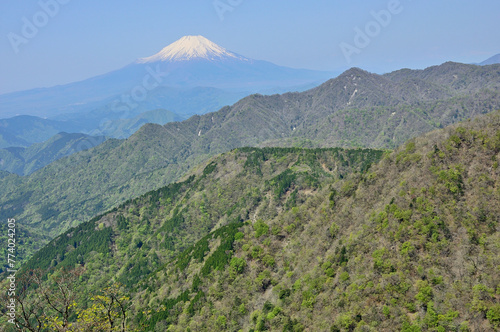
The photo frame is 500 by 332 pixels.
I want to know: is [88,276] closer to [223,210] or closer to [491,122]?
[223,210]

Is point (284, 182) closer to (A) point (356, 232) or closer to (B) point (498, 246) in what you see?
(A) point (356, 232)

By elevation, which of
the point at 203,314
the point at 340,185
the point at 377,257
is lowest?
the point at 203,314

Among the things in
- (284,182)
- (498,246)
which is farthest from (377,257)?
(284,182)

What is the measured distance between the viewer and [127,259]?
622 ft

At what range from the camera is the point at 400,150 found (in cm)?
9469

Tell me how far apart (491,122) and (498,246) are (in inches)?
1423

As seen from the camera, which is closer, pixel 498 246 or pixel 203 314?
pixel 498 246

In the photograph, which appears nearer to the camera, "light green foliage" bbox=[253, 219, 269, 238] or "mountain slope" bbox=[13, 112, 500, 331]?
"mountain slope" bbox=[13, 112, 500, 331]

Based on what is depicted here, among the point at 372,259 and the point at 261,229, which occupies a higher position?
the point at 261,229

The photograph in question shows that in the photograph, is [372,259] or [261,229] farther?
[261,229]

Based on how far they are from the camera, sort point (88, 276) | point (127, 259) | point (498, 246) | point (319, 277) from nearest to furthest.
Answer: point (498, 246)
point (319, 277)
point (88, 276)
point (127, 259)

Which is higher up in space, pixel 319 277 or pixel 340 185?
pixel 340 185

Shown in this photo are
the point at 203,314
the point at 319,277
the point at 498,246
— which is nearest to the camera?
the point at 498,246

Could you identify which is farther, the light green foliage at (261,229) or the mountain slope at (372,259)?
the light green foliage at (261,229)
